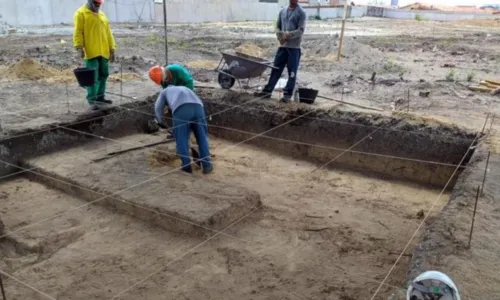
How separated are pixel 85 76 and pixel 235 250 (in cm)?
395

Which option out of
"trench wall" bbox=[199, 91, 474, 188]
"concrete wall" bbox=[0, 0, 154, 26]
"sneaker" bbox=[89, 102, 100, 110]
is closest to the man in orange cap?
"sneaker" bbox=[89, 102, 100, 110]

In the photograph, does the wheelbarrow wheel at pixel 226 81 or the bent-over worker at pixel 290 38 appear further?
the wheelbarrow wheel at pixel 226 81

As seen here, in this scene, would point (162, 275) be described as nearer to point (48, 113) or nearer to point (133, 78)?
point (48, 113)

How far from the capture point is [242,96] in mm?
7891

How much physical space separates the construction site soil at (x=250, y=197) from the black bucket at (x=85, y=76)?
45cm

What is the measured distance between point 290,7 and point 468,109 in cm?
358

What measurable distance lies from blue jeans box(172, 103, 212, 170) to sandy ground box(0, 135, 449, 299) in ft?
3.34

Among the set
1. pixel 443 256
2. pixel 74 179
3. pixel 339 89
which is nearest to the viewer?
pixel 443 256

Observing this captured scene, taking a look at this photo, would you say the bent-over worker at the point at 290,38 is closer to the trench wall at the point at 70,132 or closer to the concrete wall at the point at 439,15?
the trench wall at the point at 70,132

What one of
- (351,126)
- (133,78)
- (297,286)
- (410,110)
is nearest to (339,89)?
(410,110)

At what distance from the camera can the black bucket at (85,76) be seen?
6.52 meters

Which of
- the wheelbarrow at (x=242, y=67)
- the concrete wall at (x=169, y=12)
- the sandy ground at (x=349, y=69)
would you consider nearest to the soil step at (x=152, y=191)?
the sandy ground at (x=349, y=69)

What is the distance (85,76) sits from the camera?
6637 millimetres

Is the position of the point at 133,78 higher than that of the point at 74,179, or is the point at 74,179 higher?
the point at 133,78
